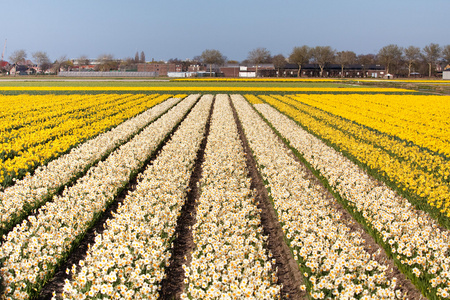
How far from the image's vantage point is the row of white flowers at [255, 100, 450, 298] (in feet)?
21.5

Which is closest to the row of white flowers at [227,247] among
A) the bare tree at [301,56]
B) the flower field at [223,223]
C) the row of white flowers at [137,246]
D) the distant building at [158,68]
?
the flower field at [223,223]

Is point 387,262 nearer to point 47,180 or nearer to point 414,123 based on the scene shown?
point 47,180

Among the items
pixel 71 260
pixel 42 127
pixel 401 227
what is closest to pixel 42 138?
pixel 42 127

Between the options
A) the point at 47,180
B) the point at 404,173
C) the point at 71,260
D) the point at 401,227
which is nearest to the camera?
the point at 71,260

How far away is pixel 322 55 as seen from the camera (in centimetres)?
15050

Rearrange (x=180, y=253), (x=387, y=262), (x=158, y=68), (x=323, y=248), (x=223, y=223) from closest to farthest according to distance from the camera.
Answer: (x=323, y=248)
(x=387, y=262)
(x=180, y=253)
(x=223, y=223)
(x=158, y=68)

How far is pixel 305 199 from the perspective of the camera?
9.54m

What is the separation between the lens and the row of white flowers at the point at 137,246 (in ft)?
18.7

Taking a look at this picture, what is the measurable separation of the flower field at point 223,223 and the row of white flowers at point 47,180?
0.16 ft

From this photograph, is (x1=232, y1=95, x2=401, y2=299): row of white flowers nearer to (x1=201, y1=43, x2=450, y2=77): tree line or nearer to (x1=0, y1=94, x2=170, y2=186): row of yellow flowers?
(x1=0, y1=94, x2=170, y2=186): row of yellow flowers

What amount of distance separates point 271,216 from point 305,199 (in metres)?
1.08

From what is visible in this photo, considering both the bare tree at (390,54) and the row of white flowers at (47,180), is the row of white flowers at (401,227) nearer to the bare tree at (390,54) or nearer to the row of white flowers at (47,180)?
the row of white flowers at (47,180)

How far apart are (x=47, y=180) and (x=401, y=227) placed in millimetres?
9277

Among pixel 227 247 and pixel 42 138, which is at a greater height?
pixel 42 138
